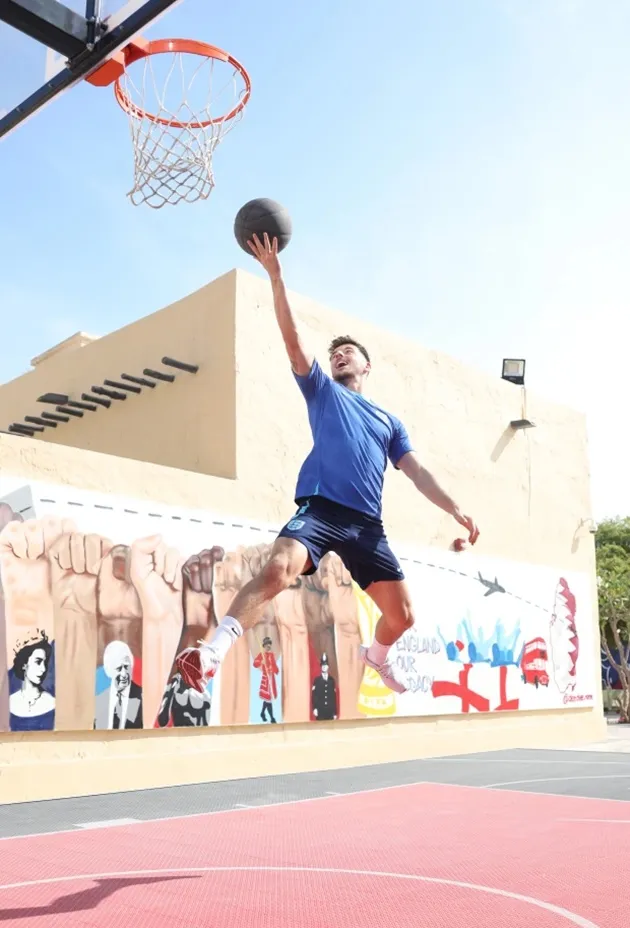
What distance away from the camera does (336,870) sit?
596cm

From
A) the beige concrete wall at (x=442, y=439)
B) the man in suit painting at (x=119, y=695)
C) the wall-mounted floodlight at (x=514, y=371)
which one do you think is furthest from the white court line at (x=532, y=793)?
the wall-mounted floodlight at (x=514, y=371)

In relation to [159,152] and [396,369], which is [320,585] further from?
[159,152]

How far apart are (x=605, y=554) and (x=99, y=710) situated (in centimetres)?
2512

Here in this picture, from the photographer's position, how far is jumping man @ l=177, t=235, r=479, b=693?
4359 millimetres

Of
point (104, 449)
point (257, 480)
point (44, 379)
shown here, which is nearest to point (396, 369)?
point (257, 480)

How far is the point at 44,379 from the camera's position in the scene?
1633 centimetres

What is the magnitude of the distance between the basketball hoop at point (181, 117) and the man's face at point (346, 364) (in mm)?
2600

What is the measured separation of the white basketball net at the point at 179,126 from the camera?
6.98m

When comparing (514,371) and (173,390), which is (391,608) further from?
(514,371)

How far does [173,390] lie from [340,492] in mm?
9287

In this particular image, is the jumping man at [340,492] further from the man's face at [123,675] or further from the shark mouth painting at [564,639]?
the shark mouth painting at [564,639]

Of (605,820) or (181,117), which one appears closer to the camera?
(181,117)

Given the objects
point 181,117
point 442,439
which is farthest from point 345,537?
point 442,439

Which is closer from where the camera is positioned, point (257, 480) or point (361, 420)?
point (361, 420)
